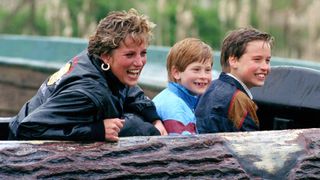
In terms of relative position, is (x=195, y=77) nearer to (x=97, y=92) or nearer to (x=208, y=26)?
(x=97, y=92)

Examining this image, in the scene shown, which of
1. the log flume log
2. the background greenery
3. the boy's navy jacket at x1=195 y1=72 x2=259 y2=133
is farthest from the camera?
the background greenery

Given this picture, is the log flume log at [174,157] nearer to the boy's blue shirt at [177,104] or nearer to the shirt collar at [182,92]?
the boy's blue shirt at [177,104]

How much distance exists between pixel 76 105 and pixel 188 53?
2.50 ft

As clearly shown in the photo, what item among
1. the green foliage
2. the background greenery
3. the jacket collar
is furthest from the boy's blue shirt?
the green foliage

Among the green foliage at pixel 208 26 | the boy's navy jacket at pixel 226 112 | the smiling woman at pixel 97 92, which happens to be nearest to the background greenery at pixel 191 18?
the green foliage at pixel 208 26

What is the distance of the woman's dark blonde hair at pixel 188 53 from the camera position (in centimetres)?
342

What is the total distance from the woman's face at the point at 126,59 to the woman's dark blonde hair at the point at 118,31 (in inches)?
0.5

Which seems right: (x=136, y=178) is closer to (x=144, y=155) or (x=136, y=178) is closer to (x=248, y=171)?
(x=144, y=155)

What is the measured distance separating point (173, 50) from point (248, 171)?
33.0 inches

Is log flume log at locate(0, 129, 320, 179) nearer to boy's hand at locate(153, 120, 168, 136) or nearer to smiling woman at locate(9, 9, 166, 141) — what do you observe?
smiling woman at locate(9, 9, 166, 141)

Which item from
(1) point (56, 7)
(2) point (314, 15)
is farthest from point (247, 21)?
(1) point (56, 7)

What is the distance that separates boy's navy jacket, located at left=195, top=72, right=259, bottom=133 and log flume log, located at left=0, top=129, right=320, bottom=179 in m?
0.41

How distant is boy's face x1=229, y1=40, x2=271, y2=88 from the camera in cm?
338

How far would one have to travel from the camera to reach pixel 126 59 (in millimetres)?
2934
